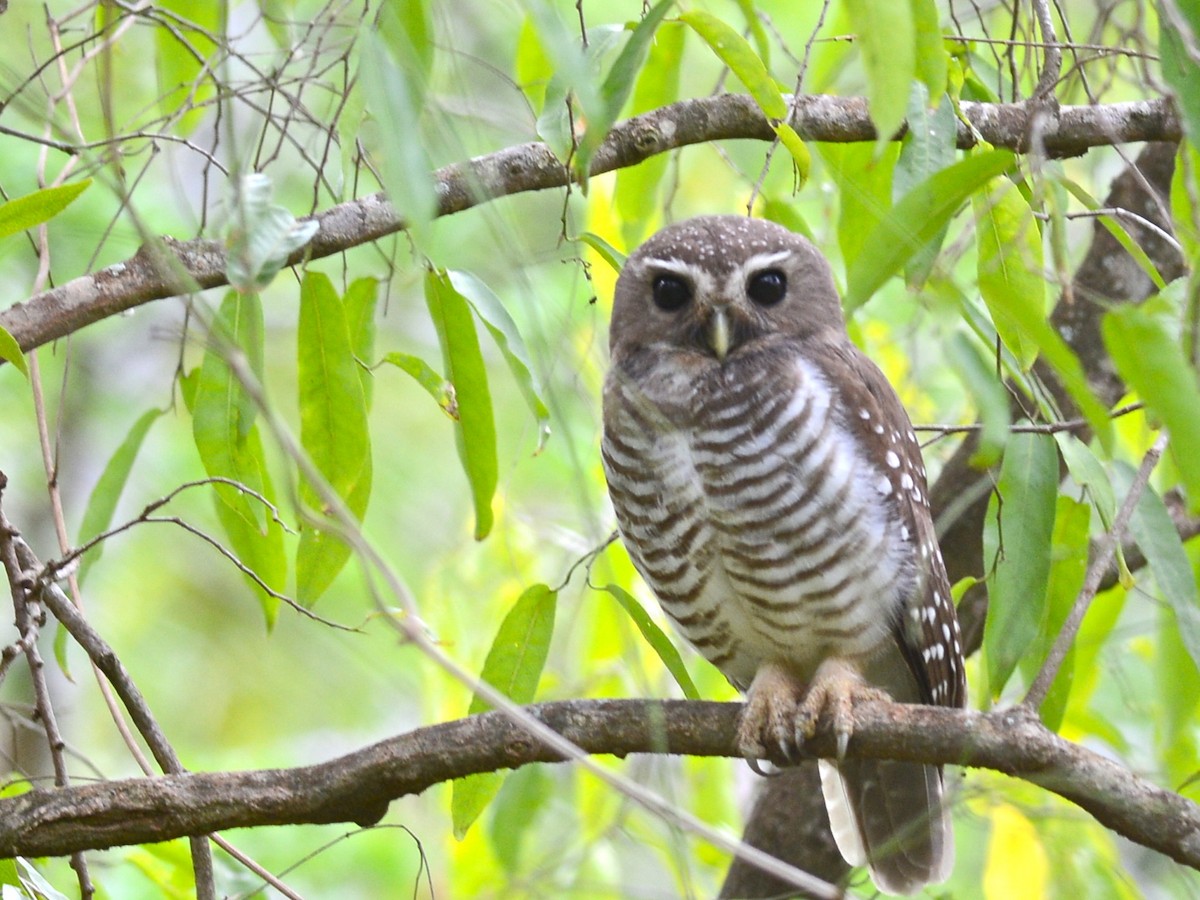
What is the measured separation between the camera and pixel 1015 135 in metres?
2.29

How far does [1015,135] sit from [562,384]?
112 cm

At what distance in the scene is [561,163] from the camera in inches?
77.2

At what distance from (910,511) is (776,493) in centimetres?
29

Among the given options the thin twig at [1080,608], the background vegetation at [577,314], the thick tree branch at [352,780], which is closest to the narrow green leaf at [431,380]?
the background vegetation at [577,314]

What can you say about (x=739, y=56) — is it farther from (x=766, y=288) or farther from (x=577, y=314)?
(x=577, y=314)

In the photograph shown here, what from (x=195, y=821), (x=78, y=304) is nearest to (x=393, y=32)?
(x=78, y=304)

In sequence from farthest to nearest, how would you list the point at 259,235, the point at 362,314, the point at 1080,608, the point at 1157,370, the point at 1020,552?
the point at 362,314, the point at 1020,552, the point at 1080,608, the point at 259,235, the point at 1157,370

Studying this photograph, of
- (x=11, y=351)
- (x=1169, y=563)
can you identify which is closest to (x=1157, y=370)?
(x=1169, y=563)

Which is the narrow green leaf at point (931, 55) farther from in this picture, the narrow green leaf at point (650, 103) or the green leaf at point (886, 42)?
the narrow green leaf at point (650, 103)

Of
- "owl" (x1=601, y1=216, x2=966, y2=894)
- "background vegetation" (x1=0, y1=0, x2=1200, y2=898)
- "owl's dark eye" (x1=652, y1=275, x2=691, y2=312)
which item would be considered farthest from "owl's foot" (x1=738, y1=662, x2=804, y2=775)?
"owl's dark eye" (x1=652, y1=275, x2=691, y2=312)

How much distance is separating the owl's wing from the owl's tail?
258 mm

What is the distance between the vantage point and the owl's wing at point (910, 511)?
8.03 ft

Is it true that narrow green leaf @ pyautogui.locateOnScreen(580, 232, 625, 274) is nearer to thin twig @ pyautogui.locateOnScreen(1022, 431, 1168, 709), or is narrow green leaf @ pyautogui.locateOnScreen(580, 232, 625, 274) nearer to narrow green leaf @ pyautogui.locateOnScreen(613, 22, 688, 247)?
narrow green leaf @ pyautogui.locateOnScreen(613, 22, 688, 247)

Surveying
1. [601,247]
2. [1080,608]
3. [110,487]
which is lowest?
[1080,608]
